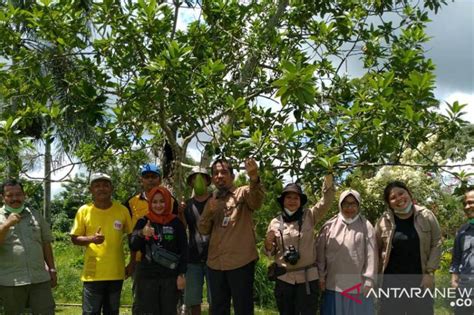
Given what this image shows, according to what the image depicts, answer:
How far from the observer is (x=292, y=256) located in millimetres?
4371

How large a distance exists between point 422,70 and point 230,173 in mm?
1724

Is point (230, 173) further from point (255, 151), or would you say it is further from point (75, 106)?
point (75, 106)

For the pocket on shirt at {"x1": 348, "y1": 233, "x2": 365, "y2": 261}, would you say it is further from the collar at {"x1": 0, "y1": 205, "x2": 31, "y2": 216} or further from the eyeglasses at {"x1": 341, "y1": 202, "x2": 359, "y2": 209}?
the collar at {"x1": 0, "y1": 205, "x2": 31, "y2": 216}

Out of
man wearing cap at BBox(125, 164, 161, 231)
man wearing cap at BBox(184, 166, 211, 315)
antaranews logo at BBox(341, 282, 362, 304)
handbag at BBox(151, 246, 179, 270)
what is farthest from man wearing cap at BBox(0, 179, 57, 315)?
antaranews logo at BBox(341, 282, 362, 304)

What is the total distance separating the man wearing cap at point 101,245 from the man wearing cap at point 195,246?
55 centimetres

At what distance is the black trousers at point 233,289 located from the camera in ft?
14.4

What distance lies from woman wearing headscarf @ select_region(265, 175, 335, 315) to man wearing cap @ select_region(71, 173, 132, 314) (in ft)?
4.28

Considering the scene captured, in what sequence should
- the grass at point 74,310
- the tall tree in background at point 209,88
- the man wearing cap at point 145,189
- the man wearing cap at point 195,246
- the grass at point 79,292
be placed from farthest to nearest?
the grass at point 79,292 → the grass at point 74,310 → the man wearing cap at point 145,189 → the man wearing cap at point 195,246 → the tall tree in background at point 209,88

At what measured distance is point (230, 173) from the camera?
4414 millimetres

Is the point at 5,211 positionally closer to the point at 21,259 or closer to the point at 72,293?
the point at 21,259

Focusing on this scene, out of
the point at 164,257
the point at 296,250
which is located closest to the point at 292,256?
the point at 296,250

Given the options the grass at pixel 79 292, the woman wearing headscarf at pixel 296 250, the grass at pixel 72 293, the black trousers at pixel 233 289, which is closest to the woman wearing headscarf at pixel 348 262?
the woman wearing headscarf at pixel 296 250

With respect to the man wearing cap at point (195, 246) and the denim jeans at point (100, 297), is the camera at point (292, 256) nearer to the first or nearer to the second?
the man wearing cap at point (195, 246)

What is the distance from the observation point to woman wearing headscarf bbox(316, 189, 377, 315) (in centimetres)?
438
